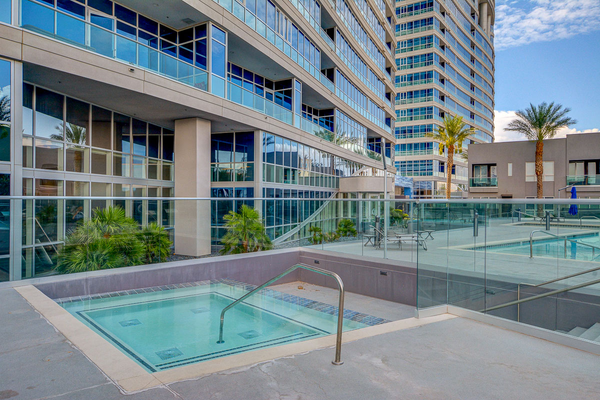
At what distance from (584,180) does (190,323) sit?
40.9m

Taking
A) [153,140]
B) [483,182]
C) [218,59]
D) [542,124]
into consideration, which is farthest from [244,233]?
[542,124]

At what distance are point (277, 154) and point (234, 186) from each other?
323 centimetres

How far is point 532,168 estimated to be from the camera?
1569 inches

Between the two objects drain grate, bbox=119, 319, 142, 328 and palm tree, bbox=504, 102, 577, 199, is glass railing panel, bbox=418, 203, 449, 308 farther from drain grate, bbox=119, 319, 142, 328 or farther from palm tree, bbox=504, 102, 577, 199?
palm tree, bbox=504, 102, 577, 199

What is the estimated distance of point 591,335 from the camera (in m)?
4.68

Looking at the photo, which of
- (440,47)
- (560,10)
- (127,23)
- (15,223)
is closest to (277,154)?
(127,23)

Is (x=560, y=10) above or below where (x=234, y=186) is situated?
above

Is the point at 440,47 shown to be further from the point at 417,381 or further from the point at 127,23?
the point at 417,381

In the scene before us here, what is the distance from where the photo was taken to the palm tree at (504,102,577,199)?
125 feet

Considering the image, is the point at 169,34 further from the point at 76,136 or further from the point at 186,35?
the point at 76,136

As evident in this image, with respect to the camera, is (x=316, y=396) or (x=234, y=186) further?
(x=234, y=186)

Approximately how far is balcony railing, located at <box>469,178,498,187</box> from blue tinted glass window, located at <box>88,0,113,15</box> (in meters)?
38.7

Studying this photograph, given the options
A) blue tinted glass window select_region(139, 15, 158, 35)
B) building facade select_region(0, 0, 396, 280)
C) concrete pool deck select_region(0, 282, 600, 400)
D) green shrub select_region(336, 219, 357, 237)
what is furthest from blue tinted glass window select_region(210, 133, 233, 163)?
concrete pool deck select_region(0, 282, 600, 400)

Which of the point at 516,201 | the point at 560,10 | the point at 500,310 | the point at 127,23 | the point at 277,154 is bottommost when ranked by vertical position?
the point at 500,310
